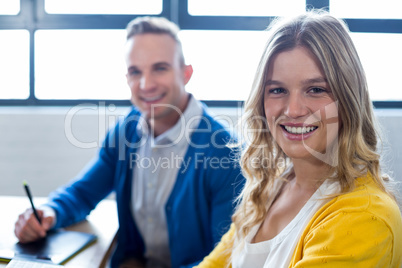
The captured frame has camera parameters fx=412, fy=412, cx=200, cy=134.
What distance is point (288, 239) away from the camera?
3.08 ft

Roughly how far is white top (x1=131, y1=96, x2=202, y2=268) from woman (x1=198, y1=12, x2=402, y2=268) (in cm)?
56

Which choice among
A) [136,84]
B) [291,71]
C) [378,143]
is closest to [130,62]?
[136,84]

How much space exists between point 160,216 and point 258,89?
780mm

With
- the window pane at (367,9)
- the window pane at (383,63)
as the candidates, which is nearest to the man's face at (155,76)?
the window pane at (367,9)

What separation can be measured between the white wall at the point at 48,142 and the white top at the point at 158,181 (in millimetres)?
1048

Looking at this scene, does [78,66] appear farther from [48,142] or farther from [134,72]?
[134,72]

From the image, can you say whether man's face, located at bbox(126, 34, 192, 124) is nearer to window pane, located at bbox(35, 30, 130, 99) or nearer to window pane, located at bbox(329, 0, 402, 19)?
window pane, located at bbox(35, 30, 130, 99)

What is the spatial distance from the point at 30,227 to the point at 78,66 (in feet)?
5.94

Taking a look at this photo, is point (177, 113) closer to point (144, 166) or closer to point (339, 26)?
point (144, 166)

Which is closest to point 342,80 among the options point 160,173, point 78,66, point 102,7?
point 160,173

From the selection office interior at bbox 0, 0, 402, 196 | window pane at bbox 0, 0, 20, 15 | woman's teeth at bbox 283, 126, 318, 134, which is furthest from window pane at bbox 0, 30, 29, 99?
woman's teeth at bbox 283, 126, 318, 134

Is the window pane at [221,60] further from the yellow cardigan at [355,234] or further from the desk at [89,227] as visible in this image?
the yellow cardigan at [355,234]

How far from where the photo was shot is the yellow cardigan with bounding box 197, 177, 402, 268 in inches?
30.3

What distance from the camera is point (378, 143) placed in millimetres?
989
